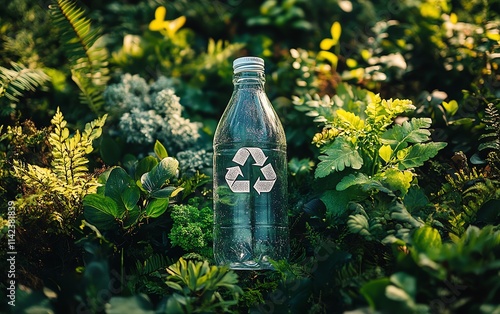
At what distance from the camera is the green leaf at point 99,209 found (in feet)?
6.95

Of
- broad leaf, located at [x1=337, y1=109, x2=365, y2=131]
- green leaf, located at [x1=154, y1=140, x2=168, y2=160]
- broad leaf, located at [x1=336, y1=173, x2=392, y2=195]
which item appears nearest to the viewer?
Answer: broad leaf, located at [x1=336, y1=173, x2=392, y2=195]

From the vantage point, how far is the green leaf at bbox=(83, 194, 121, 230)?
212cm

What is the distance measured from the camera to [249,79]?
249cm

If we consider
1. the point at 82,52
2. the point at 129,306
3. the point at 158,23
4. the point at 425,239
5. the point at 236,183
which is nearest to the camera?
the point at 129,306

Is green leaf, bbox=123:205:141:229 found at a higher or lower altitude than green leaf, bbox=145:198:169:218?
lower

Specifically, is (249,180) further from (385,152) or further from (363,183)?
(385,152)

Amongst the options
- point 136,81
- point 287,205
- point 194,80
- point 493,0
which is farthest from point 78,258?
point 493,0

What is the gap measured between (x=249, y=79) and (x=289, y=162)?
0.63 metres

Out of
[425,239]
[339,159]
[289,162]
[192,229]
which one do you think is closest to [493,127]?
[339,159]

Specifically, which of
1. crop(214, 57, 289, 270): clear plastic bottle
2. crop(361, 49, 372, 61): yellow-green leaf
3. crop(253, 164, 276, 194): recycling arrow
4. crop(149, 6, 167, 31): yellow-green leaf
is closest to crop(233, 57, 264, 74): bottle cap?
crop(214, 57, 289, 270): clear plastic bottle

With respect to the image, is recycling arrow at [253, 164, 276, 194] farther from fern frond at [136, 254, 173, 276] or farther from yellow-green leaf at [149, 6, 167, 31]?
yellow-green leaf at [149, 6, 167, 31]

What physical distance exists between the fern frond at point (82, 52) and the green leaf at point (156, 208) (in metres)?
1.15

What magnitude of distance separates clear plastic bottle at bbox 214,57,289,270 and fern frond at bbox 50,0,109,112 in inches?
43.3

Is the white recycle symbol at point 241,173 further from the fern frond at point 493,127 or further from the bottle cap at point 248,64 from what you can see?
the fern frond at point 493,127
